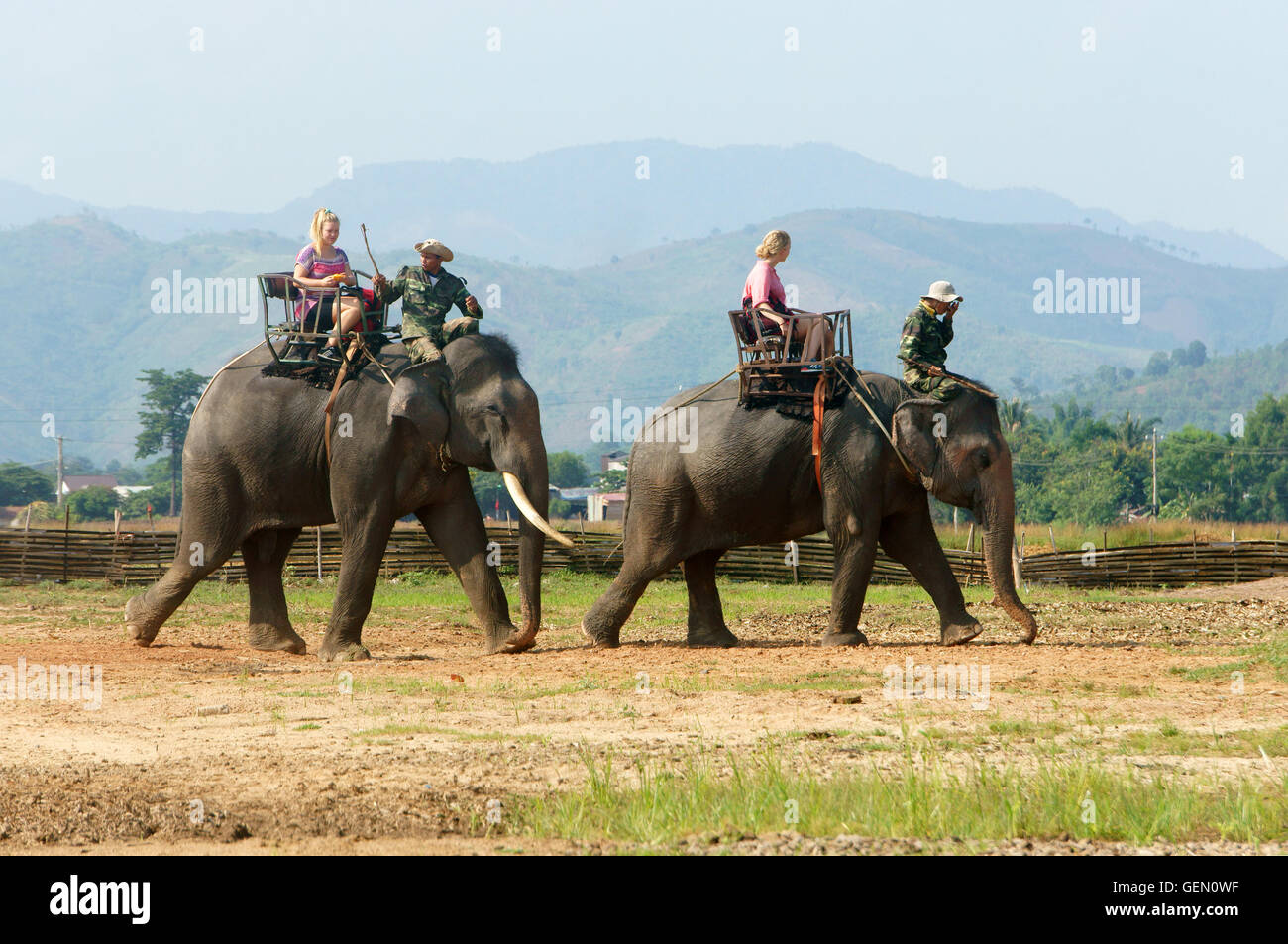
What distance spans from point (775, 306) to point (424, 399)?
3607 mm

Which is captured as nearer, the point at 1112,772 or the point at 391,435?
the point at 1112,772

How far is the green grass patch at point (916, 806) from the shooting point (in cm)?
780

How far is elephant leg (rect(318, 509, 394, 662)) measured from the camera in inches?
601

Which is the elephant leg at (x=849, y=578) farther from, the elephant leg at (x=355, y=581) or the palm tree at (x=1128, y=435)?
the palm tree at (x=1128, y=435)

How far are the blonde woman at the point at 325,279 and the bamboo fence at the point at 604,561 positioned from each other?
1342cm

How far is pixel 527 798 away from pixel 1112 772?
326 cm

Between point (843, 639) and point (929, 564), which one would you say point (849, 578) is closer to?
point (843, 639)

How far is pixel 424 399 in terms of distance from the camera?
49.5ft

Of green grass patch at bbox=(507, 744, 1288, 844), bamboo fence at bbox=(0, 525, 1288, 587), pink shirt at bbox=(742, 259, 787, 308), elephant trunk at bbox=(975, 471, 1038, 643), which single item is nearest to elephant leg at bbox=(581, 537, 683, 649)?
pink shirt at bbox=(742, 259, 787, 308)

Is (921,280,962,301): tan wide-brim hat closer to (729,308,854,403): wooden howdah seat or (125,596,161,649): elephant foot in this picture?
(729,308,854,403): wooden howdah seat

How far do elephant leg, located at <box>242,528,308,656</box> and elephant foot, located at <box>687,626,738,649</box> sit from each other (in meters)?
4.15
